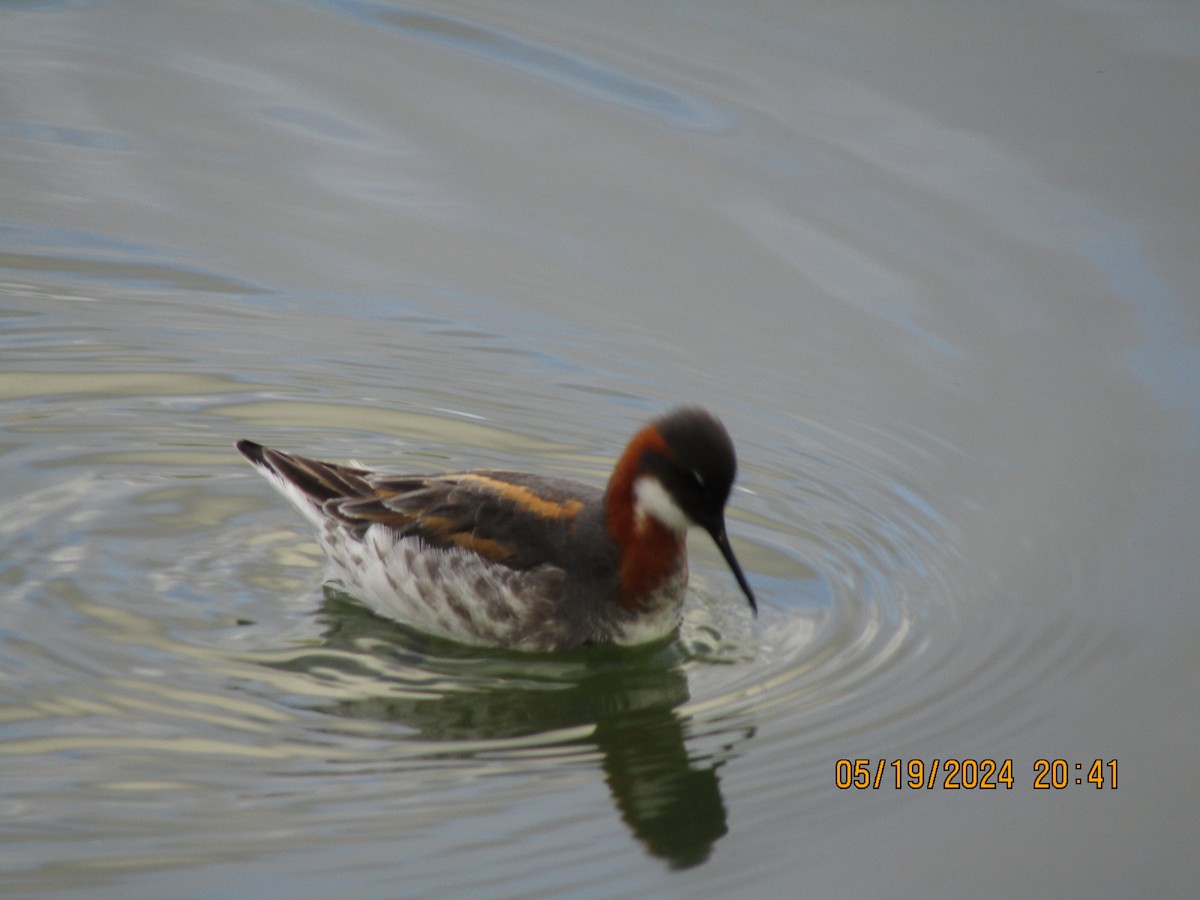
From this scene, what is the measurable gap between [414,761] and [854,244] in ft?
22.4

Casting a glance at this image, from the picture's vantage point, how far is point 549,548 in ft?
29.6

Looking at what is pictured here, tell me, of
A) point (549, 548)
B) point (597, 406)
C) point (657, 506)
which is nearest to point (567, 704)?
point (549, 548)

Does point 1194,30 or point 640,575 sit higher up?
point 1194,30

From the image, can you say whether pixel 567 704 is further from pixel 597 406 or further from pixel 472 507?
pixel 597 406

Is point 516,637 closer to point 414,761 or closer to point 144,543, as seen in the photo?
point 414,761

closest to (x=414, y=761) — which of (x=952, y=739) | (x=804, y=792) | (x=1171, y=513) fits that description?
(x=804, y=792)

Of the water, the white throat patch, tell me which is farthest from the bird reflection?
the white throat patch

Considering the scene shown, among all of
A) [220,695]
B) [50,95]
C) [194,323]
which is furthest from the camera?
[50,95]

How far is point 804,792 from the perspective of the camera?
24.2 feet

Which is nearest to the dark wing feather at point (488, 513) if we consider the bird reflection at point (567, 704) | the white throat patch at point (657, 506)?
the white throat patch at point (657, 506)
